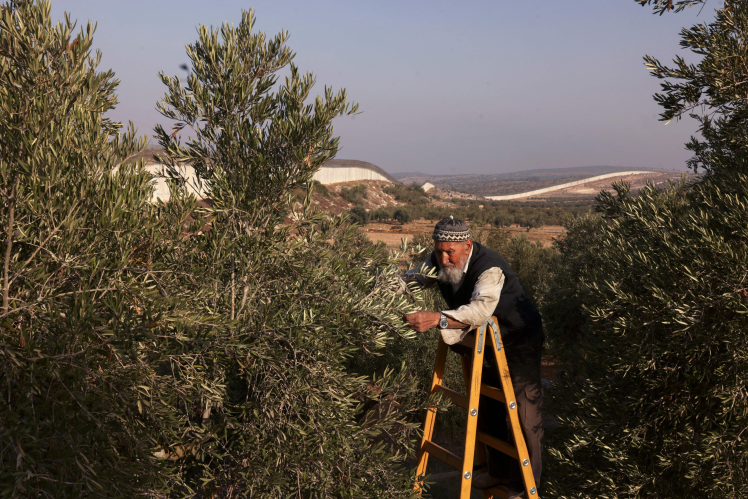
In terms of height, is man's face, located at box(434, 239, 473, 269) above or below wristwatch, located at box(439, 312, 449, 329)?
above

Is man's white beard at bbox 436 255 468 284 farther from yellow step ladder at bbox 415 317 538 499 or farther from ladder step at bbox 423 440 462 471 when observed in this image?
ladder step at bbox 423 440 462 471

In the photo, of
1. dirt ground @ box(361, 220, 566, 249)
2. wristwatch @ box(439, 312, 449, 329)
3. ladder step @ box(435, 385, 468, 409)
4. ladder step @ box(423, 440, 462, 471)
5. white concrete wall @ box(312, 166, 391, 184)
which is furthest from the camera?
white concrete wall @ box(312, 166, 391, 184)

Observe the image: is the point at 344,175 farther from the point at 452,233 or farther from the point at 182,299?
the point at 182,299

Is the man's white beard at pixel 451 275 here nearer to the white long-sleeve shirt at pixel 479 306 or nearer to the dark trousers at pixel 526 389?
the white long-sleeve shirt at pixel 479 306

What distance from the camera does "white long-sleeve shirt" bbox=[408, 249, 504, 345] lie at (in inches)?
139

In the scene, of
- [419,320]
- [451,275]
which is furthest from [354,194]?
[419,320]

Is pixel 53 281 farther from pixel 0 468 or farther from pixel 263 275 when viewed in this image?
pixel 263 275

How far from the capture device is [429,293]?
366 inches

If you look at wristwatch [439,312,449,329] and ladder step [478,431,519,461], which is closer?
wristwatch [439,312,449,329]

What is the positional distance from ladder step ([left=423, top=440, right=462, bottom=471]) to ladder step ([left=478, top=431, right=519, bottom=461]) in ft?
1.27

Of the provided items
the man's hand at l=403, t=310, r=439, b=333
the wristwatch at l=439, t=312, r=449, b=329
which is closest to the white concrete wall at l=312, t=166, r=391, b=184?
the wristwatch at l=439, t=312, r=449, b=329

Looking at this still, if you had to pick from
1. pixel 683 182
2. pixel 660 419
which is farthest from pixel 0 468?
pixel 683 182

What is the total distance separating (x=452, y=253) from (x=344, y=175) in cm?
6497

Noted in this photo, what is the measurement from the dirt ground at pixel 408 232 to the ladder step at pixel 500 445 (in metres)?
22.1
